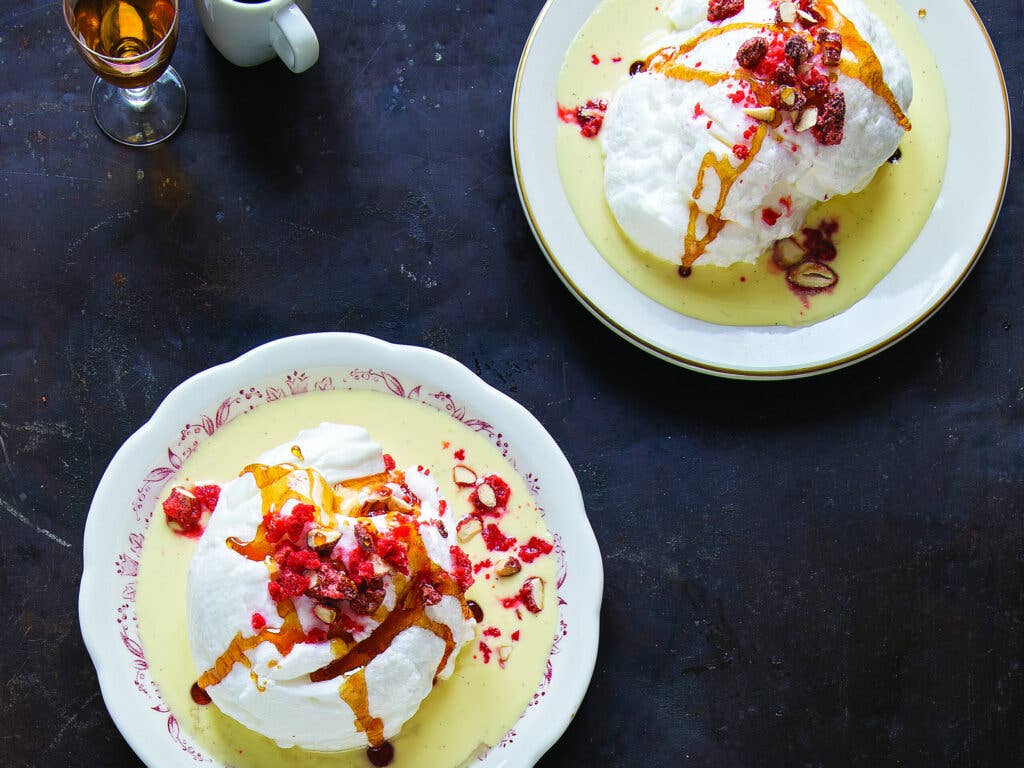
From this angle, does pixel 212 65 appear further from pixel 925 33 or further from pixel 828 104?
pixel 925 33

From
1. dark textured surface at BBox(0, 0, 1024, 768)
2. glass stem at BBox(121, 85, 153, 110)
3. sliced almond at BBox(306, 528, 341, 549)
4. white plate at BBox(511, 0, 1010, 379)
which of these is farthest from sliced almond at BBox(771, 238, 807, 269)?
glass stem at BBox(121, 85, 153, 110)

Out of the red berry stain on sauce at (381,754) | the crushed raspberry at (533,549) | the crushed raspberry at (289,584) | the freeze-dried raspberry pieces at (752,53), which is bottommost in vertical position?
the red berry stain on sauce at (381,754)

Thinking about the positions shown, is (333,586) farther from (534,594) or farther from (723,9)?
(723,9)

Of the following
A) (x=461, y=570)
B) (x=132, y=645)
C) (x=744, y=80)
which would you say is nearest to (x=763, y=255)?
A: (x=744, y=80)

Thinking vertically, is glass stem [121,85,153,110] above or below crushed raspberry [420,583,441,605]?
above

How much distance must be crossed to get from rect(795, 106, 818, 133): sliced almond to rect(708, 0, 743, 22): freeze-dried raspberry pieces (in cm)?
22

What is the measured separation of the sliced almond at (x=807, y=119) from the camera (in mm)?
1755

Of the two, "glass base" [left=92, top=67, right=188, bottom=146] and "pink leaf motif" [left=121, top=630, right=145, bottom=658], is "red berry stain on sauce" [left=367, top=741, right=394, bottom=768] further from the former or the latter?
"glass base" [left=92, top=67, right=188, bottom=146]

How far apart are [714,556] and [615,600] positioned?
0.20 m

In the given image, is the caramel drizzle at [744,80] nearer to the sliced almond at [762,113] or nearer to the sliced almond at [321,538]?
the sliced almond at [762,113]

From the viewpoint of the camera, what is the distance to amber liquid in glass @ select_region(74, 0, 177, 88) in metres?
1.75

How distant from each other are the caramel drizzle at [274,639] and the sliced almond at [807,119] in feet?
3.58

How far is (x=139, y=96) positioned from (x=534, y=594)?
3.68ft

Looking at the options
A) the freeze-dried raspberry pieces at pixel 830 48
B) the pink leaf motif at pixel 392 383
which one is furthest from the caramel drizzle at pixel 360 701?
the freeze-dried raspberry pieces at pixel 830 48
